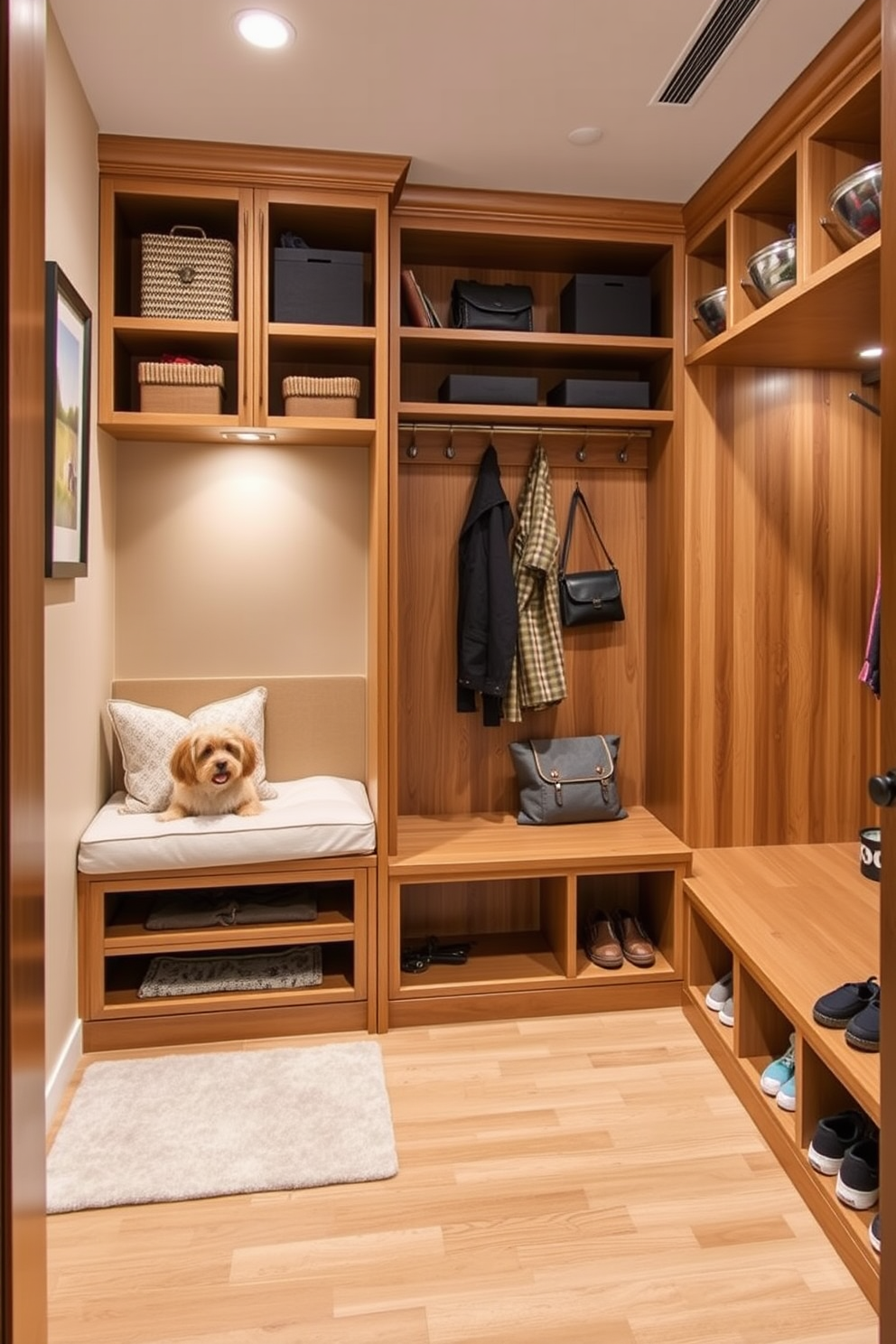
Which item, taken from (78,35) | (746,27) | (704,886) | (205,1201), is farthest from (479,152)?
(205,1201)

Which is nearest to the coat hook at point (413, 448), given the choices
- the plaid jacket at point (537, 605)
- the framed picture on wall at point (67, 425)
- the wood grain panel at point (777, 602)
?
the plaid jacket at point (537, 605)

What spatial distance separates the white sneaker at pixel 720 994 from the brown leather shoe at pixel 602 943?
1.07 feet

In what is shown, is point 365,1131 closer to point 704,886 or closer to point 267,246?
point 704,886

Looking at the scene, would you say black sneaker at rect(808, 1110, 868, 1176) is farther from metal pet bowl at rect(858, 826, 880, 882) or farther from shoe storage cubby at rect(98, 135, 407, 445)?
shoe storage cubby at rect(98, 135, 407, 445)

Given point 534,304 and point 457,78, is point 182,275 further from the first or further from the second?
point 534,304

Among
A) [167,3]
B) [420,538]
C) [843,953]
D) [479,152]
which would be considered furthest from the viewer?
[420,538]

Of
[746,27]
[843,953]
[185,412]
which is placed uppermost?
[746,27]

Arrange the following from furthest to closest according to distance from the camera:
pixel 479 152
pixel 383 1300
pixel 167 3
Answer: pixel 479 152 → pixel 167 3 → pixel 383 1300

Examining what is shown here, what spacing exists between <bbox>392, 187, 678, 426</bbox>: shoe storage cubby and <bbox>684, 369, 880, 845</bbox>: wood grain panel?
0.93ft

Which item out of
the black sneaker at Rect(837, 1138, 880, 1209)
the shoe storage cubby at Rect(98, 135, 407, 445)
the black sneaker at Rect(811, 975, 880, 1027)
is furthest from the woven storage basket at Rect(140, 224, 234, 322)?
the black sneaker at Rect(837, 1138, 880, 1209)

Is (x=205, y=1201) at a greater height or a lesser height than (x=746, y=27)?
lesser

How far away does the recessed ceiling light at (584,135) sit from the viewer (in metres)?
2.52

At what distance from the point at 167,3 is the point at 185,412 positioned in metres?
1.03

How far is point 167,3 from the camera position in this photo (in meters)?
2.03
